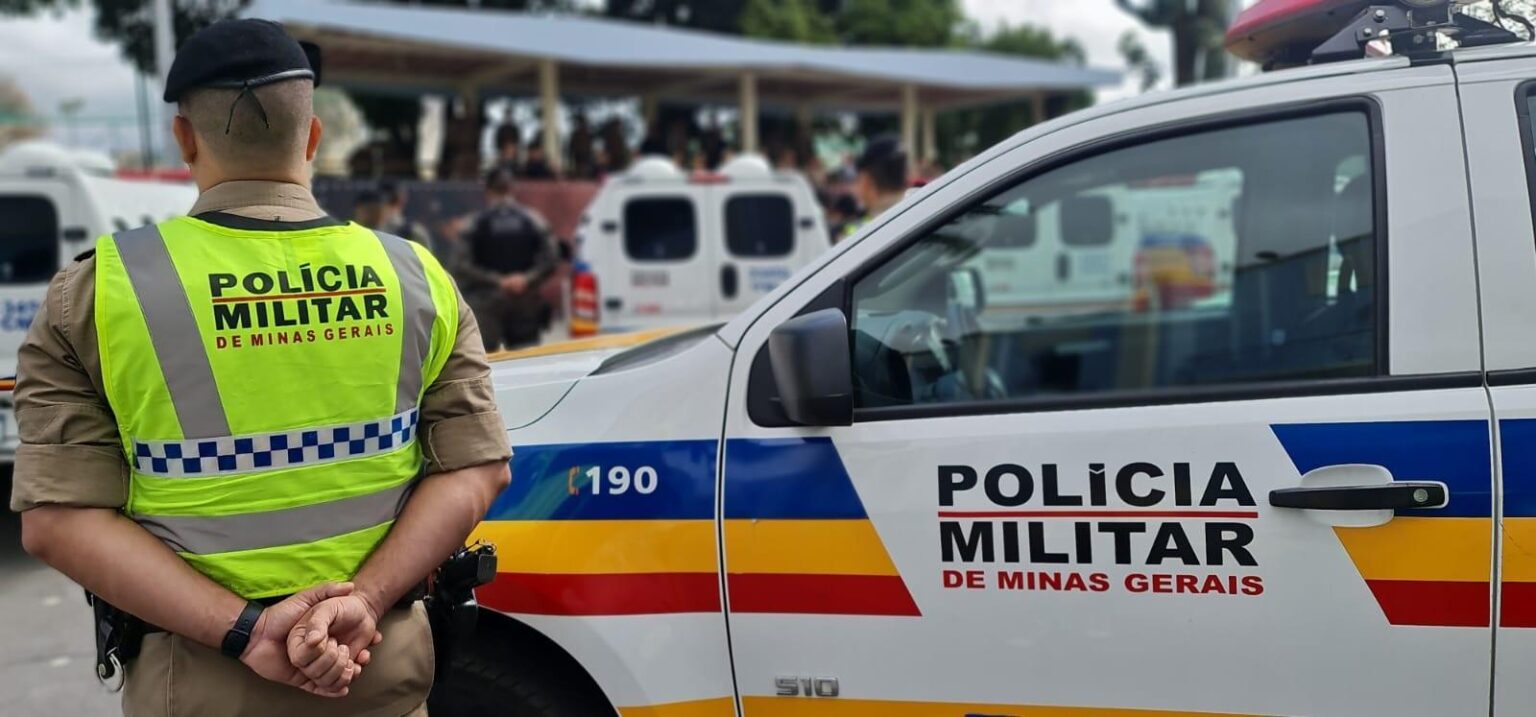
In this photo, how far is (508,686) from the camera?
231cm

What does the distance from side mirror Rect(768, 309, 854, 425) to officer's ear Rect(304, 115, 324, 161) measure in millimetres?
829

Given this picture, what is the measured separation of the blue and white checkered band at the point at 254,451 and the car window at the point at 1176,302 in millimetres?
976

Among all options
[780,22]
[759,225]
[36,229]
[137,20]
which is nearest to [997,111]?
[780,22]

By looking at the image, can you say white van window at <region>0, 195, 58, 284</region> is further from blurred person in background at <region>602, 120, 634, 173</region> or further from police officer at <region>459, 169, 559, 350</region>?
blurred person in background at <region>602, 120, 634, 173</region>

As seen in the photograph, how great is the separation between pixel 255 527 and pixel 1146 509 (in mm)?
1422

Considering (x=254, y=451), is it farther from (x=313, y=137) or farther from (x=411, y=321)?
(x=313, y=137)

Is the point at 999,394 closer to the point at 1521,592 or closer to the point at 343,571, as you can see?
the point at 1521,592

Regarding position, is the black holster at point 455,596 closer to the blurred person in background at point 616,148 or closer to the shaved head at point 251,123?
the shaved head at point 251,123

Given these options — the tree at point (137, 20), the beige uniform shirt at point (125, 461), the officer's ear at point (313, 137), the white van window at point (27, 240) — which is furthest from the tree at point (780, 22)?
the beige uniform shirt at point (125, 461)

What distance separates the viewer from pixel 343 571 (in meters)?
1.69

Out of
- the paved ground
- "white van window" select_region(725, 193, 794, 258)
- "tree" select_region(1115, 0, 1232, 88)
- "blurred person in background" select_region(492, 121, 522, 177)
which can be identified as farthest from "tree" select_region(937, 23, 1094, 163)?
the paved ground

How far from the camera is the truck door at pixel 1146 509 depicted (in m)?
1.97

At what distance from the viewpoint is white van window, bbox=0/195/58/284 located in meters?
6.45

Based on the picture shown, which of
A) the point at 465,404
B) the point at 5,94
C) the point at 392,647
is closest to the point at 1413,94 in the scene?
the point at 465,404
